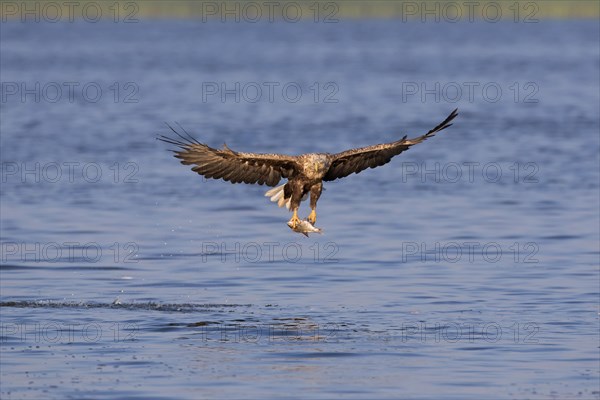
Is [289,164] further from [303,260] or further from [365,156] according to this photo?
[303,260]

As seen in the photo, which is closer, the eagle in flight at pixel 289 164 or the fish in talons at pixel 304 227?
the fish in talons at pixel 304 227

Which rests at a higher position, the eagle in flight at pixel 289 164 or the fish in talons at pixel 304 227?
the eagle in flight at pixel 289 164

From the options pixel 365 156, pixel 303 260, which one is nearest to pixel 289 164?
pixel 365 156

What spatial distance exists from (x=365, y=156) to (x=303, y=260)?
4.78 meters

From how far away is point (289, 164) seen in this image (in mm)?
15727

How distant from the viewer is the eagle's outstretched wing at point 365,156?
1567cm

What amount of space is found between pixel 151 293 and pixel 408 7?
158 meters

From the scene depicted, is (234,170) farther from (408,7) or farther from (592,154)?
(408,7)

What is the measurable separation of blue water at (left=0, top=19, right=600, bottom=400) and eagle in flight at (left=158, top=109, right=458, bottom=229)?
1.48m

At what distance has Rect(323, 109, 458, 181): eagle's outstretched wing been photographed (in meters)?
15.7

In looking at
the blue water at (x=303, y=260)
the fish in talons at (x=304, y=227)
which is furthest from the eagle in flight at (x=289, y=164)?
the blue water at (x=303, y=260)

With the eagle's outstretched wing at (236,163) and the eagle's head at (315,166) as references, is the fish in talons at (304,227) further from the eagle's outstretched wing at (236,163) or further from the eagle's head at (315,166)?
the eagle's outstretched wing at (236,163)

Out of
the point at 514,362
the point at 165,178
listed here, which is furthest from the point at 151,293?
the point at 165,178

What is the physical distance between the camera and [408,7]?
173m
